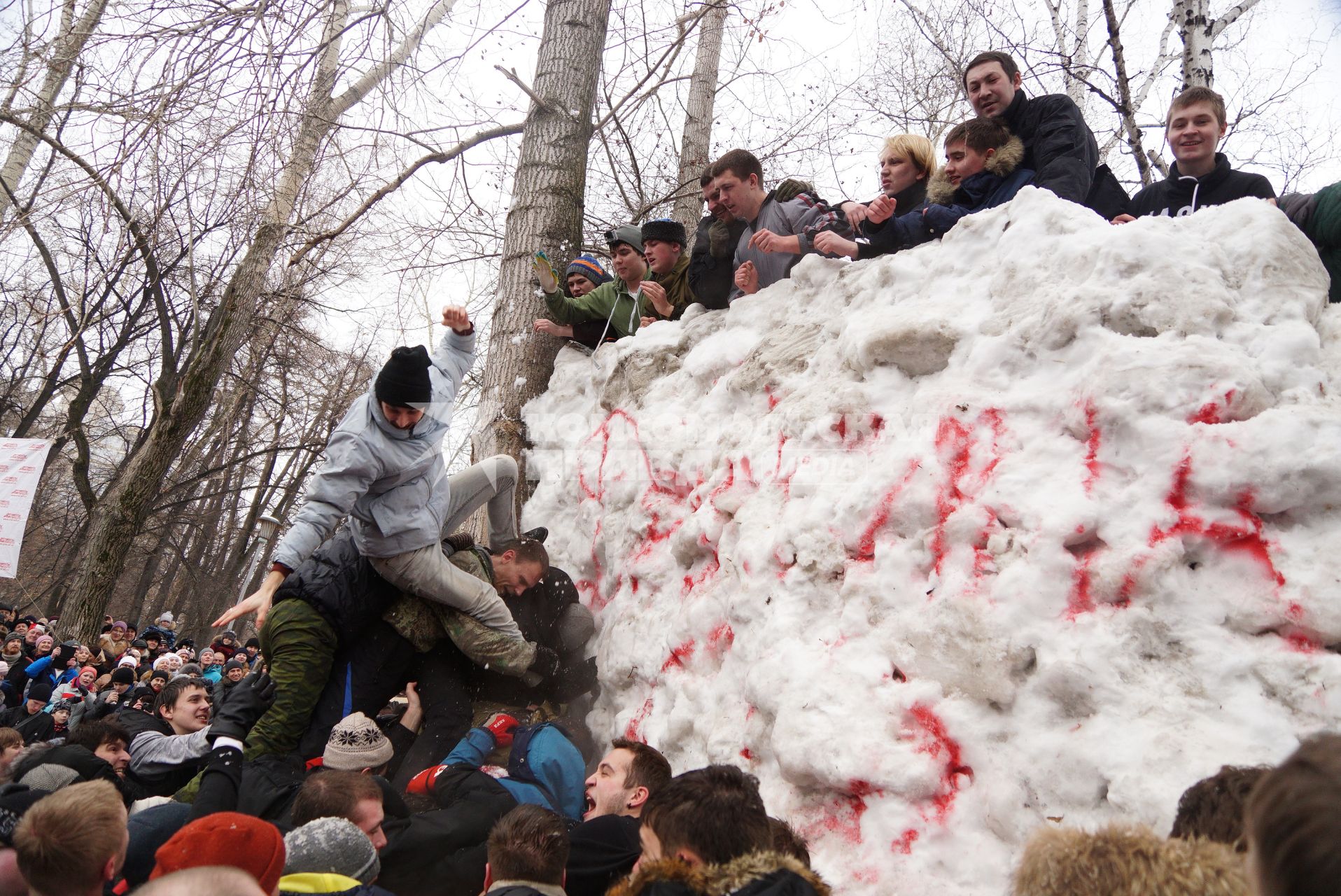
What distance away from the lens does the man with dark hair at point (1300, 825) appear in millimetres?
907

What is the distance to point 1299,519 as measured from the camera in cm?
235

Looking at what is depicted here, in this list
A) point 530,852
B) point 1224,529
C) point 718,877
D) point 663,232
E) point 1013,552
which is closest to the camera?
point 718,877

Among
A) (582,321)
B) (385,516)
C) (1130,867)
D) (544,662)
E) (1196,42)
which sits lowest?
(544,662)

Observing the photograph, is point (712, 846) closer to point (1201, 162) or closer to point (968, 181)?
point (968, 181)

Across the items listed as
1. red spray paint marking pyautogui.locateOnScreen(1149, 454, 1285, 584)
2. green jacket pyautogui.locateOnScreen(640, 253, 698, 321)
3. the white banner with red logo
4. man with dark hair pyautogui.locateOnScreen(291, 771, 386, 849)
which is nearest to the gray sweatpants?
man with dark hair pyautogui.locateOnScreen(291, 771, 386, 849)

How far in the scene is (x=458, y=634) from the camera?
3.85 meters

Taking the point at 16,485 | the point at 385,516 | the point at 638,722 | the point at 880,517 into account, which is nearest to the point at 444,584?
the point at 385,516

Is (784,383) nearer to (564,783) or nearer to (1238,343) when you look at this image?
(1238,343)

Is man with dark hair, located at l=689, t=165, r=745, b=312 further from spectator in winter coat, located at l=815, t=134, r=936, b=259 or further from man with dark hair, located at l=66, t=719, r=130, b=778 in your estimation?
man with dark hair, located at l=66, t=719, r=130, b=778

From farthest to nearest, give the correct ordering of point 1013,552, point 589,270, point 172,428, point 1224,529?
point 172,428
point 589,270
point 1013,552
point 1224,529

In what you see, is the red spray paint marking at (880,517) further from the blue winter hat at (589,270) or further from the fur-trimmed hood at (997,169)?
the blue winter hat at (589,270)

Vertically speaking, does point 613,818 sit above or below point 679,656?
below

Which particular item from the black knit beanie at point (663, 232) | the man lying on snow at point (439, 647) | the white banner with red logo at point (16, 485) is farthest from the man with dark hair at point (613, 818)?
the white banner with red logo at point (16, 485)

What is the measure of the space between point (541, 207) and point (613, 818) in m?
4.46
